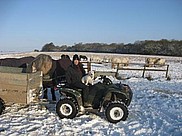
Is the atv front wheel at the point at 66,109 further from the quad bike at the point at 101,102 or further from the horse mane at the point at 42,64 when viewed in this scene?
the horse mane at the point at 42,64

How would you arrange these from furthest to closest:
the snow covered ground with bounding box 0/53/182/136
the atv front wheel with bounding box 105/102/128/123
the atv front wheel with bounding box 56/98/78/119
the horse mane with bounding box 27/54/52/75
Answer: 1. the horse mane with bounding box 27/54/52/75
2. the atv front wheel with bounding box 56/98/78/119
3. the atv front wheel with bounding box 105/102/128/123
4. the snow covered ground with bounding box 0/53/182/136

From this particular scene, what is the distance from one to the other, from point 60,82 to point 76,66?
131 centimetres

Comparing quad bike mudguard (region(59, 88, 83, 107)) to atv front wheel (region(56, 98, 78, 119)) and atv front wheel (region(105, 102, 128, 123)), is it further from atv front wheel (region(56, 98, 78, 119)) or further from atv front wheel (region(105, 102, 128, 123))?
atv front wheel (region(105, 102, 128, 123))

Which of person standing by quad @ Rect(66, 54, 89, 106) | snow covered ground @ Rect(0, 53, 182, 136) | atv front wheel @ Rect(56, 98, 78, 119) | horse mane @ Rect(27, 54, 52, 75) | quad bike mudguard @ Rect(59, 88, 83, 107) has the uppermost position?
horse mane @ Rect(27, 54, 52, 75)

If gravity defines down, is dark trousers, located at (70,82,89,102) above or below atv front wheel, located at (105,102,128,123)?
above

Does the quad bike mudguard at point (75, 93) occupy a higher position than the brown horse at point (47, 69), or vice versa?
the brown horse at point (47, 69)

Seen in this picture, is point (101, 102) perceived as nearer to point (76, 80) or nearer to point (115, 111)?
point (115, 111)

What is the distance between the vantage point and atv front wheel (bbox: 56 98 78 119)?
22.2ft

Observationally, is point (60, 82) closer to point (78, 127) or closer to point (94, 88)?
point (94, 88)

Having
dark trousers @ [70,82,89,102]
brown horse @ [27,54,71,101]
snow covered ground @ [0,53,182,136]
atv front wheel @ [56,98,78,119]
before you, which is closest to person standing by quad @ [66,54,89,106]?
dark trousers @ [70,82,89,102]

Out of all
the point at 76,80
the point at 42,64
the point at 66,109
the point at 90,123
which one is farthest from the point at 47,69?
the point at 90,123

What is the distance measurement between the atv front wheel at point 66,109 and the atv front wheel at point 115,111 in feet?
2.58

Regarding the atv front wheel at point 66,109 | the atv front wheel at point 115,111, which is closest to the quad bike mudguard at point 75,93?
the atv front wheel at point 66,109

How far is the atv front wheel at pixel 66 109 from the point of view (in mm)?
6754
